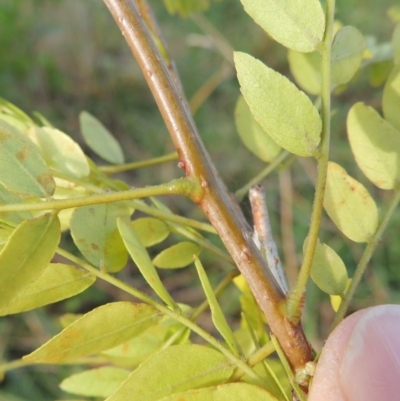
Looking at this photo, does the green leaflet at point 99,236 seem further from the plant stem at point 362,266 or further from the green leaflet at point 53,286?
the plant stem at point 362,266

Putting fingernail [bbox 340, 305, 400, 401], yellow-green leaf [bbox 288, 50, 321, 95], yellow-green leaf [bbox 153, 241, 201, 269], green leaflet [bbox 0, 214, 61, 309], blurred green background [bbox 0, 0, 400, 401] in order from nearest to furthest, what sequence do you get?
green leaflet [bbox 0, 214, 61, 309], fingernail [bbox 340, 305, 400, 401], yellow-green leaf [bbox 153, 241, 201, 269], yellow-green leaf [bbox 288, 50, 321, 95], blurred green background [bbox 0, 0, 400, 401]

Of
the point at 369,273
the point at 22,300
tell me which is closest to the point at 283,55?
the point at 369,273

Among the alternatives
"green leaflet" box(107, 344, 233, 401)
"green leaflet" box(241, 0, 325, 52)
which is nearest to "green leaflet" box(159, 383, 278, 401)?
Result: "green leaflet" box(107, 344, 233, 401)

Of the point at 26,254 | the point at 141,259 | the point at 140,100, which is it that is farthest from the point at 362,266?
the point at 140,100

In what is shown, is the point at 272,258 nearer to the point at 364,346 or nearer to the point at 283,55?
the point at 364,346

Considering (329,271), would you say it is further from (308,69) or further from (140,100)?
(140,100)

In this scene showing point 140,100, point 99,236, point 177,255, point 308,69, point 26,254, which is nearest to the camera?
point 26,254

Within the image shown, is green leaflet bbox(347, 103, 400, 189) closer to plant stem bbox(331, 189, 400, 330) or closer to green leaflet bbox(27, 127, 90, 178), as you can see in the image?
plant stem bbox(331, 189, 400, 330)
